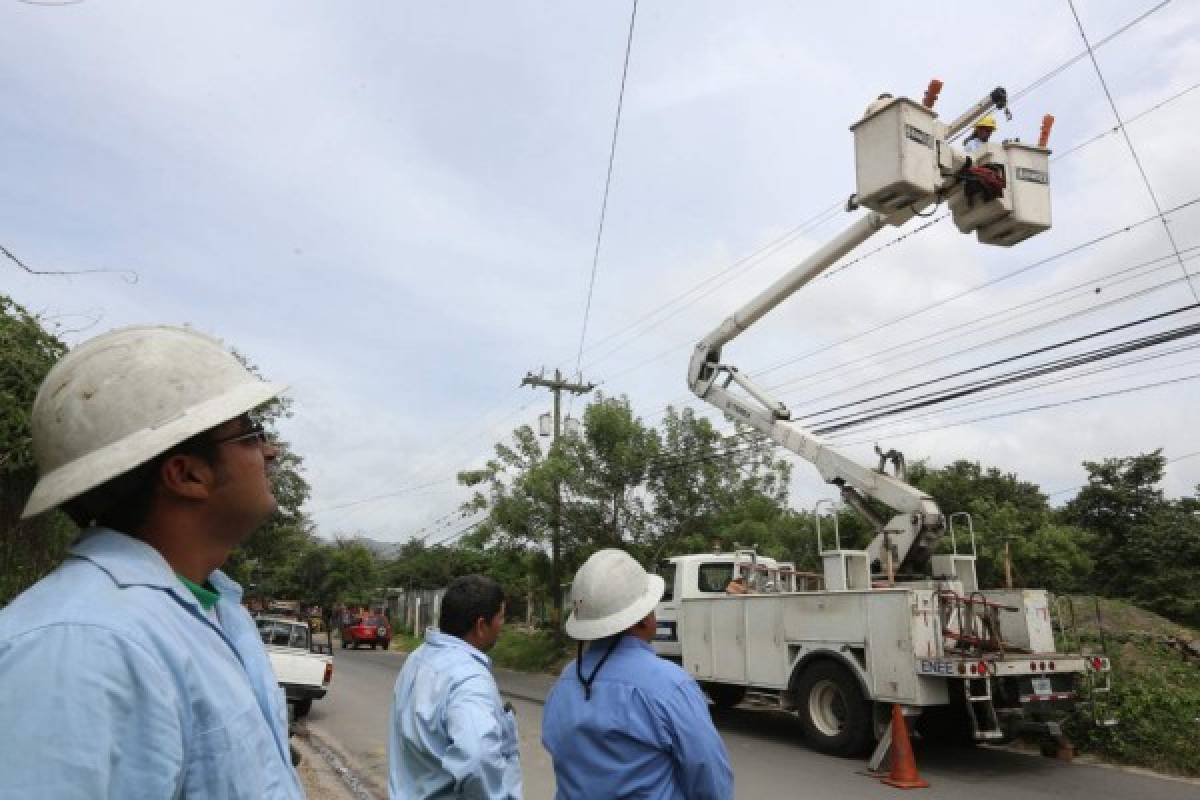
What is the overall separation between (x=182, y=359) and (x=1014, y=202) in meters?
9.12

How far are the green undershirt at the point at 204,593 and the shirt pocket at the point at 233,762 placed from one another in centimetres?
26

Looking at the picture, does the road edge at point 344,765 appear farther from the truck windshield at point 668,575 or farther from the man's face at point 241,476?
the man's face at point 241,476

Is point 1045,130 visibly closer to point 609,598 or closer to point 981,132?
point 981,132

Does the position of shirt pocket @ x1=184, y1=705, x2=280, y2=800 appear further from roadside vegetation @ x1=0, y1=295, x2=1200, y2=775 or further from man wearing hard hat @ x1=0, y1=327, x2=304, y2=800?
roadside vegetation @ x1=0, y1=295, x2=1200, y2=775

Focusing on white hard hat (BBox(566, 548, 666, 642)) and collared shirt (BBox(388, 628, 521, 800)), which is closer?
collared shirt (BBox(388, 628, 521, 800))

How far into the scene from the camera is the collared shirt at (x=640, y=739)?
2389 mm

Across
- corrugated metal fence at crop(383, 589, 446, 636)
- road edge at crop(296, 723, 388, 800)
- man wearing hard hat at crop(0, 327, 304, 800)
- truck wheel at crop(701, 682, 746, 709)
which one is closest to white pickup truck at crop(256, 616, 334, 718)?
road edge at crop(296, 723, 388, 800)

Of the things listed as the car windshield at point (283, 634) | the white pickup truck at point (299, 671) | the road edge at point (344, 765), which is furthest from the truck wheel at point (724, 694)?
the car windshield at point (283, 634)

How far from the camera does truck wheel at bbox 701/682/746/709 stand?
39.9 ft

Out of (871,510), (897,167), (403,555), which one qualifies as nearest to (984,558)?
(871,510)

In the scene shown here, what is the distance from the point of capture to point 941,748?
983cm

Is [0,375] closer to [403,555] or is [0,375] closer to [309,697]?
[309,697]

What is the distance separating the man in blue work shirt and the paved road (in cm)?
496

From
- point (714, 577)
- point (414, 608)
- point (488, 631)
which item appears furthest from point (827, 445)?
point (414, 608)
